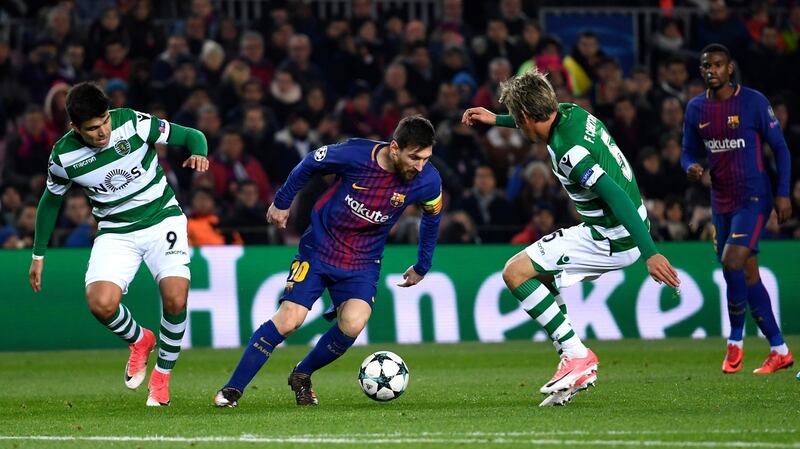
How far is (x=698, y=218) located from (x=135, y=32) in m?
8.24

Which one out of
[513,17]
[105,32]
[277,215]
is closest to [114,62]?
[105,32]

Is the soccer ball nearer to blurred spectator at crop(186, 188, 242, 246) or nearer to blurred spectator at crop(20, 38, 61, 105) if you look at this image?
blurred spectator at crop(186, 188, 242, 246)

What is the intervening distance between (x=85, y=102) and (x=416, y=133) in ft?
7.12

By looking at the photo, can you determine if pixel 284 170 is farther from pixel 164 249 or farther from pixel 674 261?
pixel 164 249

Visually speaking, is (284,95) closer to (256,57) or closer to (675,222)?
(256,57)

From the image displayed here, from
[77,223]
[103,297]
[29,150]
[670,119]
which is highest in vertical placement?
[103,297]

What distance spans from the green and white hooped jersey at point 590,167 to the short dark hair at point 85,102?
2947 millimetres

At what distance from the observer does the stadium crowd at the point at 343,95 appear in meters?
17.1

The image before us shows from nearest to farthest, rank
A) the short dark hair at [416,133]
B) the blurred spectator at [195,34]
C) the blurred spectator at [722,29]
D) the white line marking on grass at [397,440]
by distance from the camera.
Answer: the white line marking on grass at [397,440] → the short dark hair at [416,133] → the blurred spectator at [195,34] → the blurred spectator at [722,29]

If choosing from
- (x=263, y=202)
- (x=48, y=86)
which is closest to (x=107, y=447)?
(x=263, y=202)

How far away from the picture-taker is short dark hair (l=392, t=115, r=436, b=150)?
8.52 meters

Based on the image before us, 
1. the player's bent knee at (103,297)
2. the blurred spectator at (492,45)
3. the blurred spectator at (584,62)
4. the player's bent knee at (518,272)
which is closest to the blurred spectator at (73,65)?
the blurred spectator at (492,45)

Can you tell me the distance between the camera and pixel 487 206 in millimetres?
17578

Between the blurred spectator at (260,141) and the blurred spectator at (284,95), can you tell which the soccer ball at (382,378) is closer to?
the blurred spectator at (260,141)
